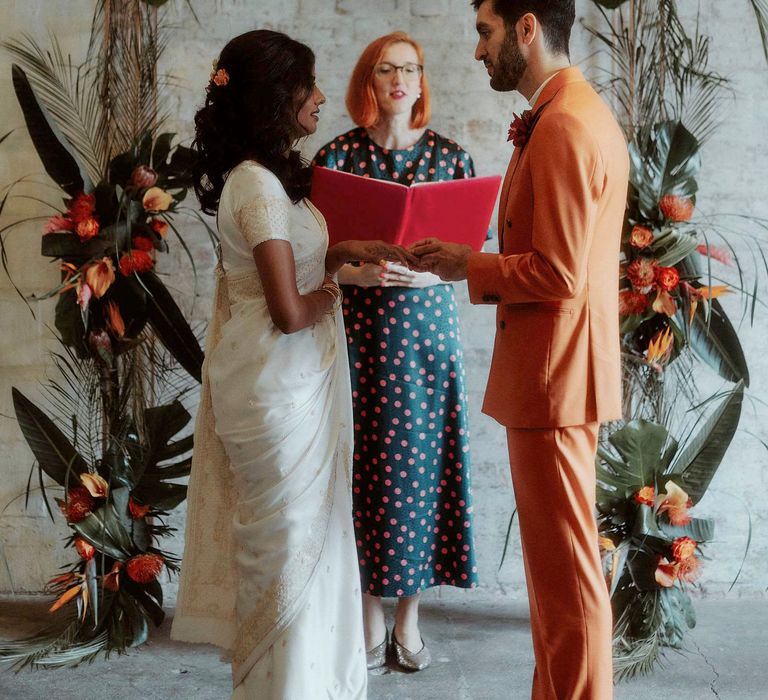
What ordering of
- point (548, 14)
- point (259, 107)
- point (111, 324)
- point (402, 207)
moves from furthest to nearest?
point (111, 324)
point (402, 207)
point (259, 107)
point (548, 14)

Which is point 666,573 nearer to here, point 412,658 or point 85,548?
point 412,658

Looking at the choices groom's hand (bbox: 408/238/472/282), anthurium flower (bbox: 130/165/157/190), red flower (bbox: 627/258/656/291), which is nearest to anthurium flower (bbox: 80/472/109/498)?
anthurium flower (bbox: 130/165/157/190)

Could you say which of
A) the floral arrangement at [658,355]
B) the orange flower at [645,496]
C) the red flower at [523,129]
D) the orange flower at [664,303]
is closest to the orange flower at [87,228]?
the red flower at [523,129]

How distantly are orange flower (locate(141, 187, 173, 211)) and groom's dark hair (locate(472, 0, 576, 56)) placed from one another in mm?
1320

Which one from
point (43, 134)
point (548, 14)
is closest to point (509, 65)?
point (548, 14)

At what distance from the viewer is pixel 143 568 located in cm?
306

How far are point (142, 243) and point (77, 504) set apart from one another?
88cm

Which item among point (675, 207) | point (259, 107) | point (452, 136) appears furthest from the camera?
point (452, 136)

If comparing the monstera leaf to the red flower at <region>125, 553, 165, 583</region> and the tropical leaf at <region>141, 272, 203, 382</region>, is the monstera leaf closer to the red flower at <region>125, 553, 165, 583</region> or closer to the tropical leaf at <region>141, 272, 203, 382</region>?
the tropical leaf at <region>141, 272, 203, 382</region>

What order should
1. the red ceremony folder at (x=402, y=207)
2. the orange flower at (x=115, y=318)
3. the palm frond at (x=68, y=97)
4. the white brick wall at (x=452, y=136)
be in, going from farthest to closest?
the white brick wall at (x=452, y=136) < the palm frond at (x=68, y=97) < the orange flower at (x=115, y=318) < the red ceremony folder at (x=402, y=207)

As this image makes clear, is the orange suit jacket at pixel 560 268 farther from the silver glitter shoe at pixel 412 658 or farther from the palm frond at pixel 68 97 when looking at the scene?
the palm frond at pixel 68 97

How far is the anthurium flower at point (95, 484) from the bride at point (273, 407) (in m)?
0.85

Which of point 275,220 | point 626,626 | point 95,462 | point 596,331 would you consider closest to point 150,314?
point 95,462

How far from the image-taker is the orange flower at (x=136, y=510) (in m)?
3.12
